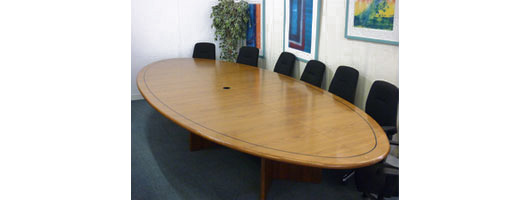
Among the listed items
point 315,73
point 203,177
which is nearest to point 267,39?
point 315,73

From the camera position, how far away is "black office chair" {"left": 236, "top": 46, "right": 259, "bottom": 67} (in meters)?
5.40

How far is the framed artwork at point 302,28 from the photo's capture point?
14.3 feet

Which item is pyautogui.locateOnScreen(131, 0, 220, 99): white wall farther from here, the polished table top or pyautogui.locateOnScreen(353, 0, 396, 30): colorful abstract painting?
pyautogui.locateOnScreen(353, 0, 396, 30): colorful abstract painting

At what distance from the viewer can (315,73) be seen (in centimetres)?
411

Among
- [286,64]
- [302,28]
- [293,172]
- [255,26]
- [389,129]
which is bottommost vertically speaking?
[293,172]

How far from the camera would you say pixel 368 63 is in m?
3.61

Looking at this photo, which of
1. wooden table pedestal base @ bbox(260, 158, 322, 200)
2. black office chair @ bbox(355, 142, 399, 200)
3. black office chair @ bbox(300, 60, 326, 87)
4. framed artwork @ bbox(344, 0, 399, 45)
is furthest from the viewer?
black office chair @ bbox(300, 60, 326, 87)

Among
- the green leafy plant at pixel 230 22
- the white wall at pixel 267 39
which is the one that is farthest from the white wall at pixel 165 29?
the green leafy plant at pixel 230 22

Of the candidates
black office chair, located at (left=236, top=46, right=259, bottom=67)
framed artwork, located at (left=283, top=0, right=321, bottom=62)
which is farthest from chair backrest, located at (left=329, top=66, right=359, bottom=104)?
black office chair, located at (left=236, top=46, right=259, bottom=67)

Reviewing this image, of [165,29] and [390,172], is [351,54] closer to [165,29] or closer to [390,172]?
[390,172]

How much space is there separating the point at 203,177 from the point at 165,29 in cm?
374

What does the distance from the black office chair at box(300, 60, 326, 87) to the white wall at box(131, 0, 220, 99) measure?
2.96m
